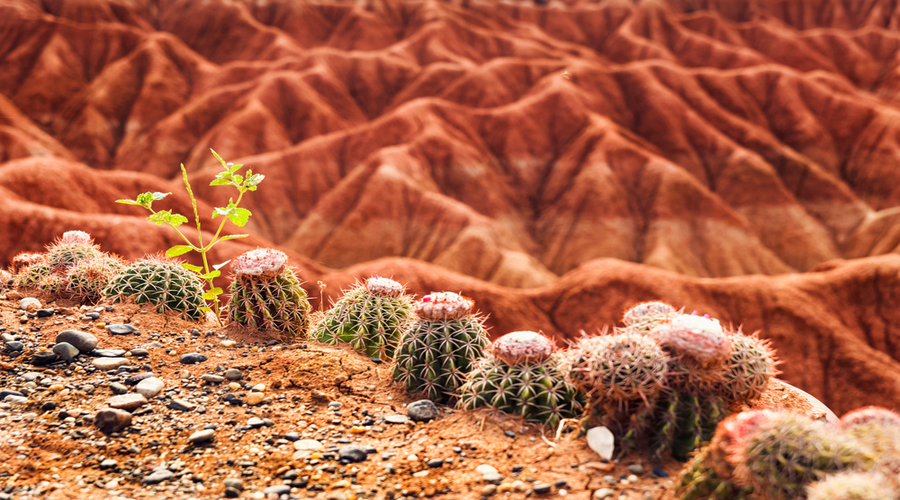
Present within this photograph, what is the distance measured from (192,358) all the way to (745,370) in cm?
475

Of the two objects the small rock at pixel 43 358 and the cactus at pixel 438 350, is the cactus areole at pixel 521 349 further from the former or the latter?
the small rock at pixel 43 358

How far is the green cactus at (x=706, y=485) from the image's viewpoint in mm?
3027

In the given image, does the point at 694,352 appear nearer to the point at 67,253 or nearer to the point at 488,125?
the point at 67,253

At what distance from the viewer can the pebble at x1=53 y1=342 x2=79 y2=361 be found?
5.18m

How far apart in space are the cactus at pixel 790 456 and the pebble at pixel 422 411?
2.41m

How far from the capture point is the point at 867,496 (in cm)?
240

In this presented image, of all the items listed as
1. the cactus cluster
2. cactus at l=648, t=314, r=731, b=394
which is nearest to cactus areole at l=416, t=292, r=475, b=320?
the cactus cluster

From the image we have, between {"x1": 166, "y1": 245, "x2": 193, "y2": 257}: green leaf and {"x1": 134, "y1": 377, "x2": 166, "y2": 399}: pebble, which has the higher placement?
{"x1": 166, "y1": 245, "x2": 193, "y2": 257}: green leaf

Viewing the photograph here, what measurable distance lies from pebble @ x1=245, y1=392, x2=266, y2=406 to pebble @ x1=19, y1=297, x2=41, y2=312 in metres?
3.05

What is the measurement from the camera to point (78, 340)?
5.34 m

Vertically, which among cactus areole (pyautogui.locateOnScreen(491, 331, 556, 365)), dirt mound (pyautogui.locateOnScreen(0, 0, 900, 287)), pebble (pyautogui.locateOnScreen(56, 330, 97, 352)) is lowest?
pebble (pyautogui.locateOnScreen(56, 330, 97, 352))

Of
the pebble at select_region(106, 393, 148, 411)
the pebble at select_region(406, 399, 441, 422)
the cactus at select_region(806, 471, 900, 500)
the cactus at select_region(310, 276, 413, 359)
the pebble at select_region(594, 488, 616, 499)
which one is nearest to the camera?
the cactus at select_region(806, 471, 900, 500)

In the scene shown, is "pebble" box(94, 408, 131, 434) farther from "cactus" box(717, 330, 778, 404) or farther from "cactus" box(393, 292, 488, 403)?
"cactus" box(717, 330, 778, 404)

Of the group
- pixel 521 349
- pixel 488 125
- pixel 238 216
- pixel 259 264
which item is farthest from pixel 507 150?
pixel 521 349
